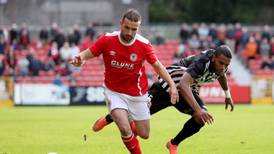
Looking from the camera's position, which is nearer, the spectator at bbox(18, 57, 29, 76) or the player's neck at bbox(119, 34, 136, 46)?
the player's neck at bbox(119, 34, 136, 46)

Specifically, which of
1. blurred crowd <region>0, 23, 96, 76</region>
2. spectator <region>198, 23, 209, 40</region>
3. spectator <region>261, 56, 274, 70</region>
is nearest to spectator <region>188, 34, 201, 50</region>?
spectator <region>198, 23, 209, 40</region>

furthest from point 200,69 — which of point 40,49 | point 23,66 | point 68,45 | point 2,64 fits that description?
point 40,49

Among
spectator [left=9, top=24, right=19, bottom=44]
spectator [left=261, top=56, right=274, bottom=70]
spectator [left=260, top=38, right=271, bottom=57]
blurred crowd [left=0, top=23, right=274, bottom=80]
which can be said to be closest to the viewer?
blurred crowd [left=0, top=23, right=274, bottom=80]

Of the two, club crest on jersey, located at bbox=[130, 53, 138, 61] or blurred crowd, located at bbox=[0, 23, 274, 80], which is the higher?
club crest on jersey, located at bbox=[130, 53, 138, 61]

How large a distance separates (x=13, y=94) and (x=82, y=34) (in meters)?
8.18

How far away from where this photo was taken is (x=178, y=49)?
40.3 meters

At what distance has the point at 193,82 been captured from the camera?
12.8 meters

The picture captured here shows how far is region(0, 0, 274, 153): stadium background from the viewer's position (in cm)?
3419

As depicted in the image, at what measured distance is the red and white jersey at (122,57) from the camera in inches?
460

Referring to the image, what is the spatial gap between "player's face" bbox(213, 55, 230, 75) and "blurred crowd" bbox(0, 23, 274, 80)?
2440 centimetres

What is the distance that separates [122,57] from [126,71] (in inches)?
9.4

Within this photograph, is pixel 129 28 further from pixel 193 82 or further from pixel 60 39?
pixel 60 39

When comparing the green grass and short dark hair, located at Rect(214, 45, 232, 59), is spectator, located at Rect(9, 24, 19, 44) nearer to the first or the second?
the green grass

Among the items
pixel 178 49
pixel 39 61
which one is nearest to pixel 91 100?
pixel 39 61
